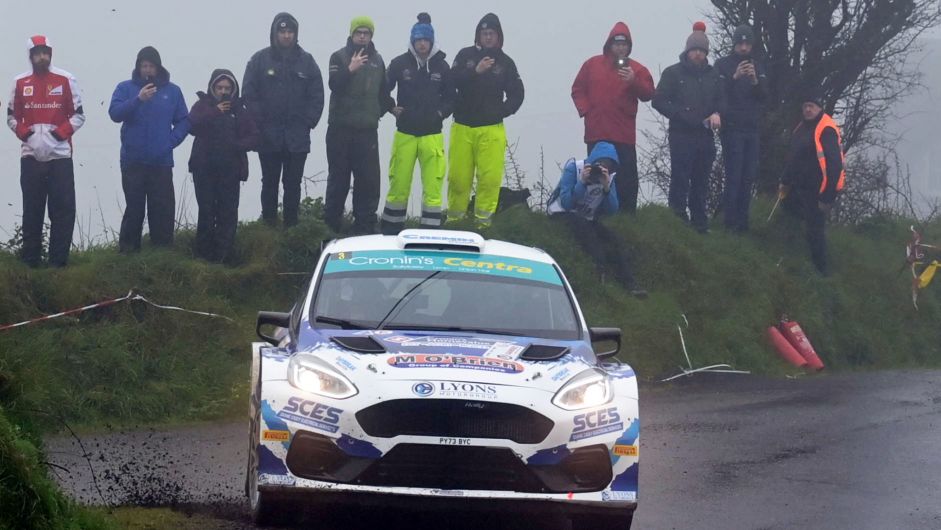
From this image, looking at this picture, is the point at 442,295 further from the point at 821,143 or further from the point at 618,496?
the point at 821,143

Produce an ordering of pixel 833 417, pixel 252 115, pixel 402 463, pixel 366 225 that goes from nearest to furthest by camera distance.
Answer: pixel 402 463, pixel 833 417, pixel 252 115, pixel 366 225

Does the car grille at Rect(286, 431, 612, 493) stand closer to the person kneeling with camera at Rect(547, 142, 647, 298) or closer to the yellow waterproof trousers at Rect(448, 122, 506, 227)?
the person kneeling with camera at Rect(547, 142, 647, 298)

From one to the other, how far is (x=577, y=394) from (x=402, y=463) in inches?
41.8

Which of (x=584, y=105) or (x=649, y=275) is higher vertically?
(x=584, y=105)

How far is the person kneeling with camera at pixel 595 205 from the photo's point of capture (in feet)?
52.7

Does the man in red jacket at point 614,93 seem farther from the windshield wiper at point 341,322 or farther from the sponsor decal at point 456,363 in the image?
the sponsor decal at point 456,363

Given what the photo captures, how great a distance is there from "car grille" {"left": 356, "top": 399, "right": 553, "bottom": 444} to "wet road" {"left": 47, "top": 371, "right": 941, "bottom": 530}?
931 millimetres

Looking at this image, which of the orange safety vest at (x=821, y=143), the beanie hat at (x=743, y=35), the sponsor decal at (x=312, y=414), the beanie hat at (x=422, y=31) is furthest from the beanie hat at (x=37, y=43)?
the orange safety vest at (x=821, y=143)

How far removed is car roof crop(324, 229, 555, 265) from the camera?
9719 mm

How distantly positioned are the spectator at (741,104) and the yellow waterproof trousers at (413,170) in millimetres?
4248

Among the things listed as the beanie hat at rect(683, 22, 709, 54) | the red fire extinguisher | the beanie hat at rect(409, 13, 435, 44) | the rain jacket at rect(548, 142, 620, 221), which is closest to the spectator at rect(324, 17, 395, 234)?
the beanie hat at rect(409, 13, 435, 44)

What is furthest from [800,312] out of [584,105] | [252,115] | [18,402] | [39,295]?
[18,402]

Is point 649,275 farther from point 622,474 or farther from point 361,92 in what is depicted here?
point 622,474

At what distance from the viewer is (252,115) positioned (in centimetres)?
1491
